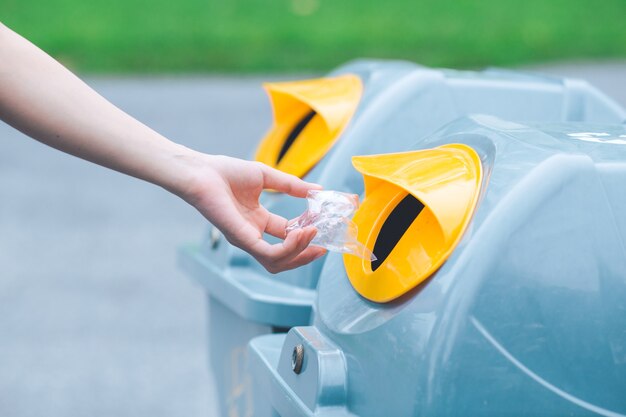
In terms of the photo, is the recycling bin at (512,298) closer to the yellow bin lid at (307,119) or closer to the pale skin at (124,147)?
the pale skin at (124,147)

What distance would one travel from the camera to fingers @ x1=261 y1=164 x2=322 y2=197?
1890mm

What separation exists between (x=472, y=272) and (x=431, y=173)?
0.83 ft

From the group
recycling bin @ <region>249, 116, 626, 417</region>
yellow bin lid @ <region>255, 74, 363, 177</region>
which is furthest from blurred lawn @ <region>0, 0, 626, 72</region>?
recycling bin @ <region>249, 116, 626, 417</region>

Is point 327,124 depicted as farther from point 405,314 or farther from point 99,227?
point 99,227

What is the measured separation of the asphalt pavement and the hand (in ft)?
6.61

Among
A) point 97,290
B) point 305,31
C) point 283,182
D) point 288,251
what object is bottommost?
point 97,290

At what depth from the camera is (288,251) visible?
5.86 ft

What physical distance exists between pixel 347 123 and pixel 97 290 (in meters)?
2.81

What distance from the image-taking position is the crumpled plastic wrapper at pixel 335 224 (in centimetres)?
177

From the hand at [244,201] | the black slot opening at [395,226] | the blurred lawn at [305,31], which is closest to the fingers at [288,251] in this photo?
the hand at [244,201]

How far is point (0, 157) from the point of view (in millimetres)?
7121

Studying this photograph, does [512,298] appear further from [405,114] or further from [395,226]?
[405,114]

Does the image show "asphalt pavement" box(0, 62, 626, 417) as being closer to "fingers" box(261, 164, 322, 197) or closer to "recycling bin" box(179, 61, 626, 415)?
"recycling bin" box(179, 61, 626, 415)

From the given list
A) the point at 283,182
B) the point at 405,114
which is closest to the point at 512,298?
the point at 283,182
